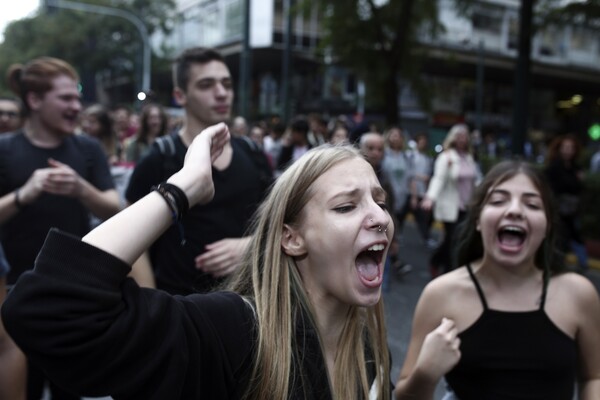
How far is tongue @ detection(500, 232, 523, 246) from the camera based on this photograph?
7.42 ft

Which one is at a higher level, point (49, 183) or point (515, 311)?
point (49, 183)

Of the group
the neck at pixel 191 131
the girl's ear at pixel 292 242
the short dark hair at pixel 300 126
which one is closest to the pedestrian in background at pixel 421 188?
the short dark hair at pixel 300 126

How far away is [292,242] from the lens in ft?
4.97

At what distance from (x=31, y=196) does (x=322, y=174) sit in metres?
1.73

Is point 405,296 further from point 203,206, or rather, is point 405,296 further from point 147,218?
point 147,218

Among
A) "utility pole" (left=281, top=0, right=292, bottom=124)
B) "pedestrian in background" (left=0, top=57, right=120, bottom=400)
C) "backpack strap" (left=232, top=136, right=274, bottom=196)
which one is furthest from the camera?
"utility pole" (left=281, top=0, right=292, bottom=124)

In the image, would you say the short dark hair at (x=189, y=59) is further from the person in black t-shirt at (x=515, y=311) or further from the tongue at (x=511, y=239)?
the tongue at (x=511, y=239)

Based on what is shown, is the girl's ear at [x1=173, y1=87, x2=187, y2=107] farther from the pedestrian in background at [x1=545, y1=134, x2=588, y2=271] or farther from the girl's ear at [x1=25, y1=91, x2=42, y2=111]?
the pedestrian in background at [x1=545, y1=134, x2=588, y2=271]

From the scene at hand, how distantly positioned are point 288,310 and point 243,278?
191mm

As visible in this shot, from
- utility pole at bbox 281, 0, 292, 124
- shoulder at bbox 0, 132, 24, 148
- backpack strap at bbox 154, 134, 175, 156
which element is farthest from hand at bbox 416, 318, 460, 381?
utility pole at bbox 281, 0, 292, 124

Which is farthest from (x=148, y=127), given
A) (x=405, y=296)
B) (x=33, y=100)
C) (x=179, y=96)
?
(x=405, y=296)

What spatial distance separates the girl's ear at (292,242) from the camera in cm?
150

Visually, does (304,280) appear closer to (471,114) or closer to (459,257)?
(459,257)

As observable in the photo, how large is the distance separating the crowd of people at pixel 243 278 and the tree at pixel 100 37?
3497 cm
